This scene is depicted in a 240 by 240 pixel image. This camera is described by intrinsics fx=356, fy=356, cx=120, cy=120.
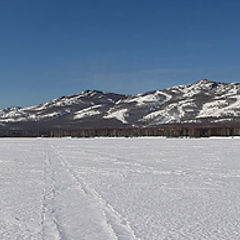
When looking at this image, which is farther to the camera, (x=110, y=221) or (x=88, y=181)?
(x=88, y=181)

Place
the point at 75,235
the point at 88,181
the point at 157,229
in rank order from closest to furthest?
the point at 75,235 < the point at 157,229 < the point at 88,181

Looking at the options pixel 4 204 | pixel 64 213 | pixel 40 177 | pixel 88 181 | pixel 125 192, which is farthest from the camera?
pixel 40 177

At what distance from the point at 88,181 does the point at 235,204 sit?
8198 millimetres

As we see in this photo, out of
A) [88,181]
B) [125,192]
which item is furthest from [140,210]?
[88,181]

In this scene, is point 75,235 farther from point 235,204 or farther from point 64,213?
point 235,204

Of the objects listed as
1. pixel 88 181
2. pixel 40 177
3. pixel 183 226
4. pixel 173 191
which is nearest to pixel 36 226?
pixel 183 226

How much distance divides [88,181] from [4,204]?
6.10 meters

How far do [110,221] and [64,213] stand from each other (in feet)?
5.71

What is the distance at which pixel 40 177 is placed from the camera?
2017 centimetres

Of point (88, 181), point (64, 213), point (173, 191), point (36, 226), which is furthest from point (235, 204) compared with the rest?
point (88, 181)

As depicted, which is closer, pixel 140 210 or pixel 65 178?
pixel 140 210

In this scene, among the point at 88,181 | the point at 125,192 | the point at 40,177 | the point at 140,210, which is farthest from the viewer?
the point at 40,177

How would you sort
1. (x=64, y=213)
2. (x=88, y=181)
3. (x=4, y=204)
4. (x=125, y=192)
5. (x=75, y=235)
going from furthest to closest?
(x=88, y=181) → (x=125, y=192) → (x=4, y=204) → (x=64, y=213) → (x=75, y=235)

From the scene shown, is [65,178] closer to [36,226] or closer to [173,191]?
[173,191]
